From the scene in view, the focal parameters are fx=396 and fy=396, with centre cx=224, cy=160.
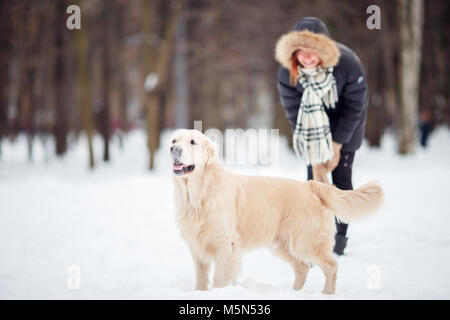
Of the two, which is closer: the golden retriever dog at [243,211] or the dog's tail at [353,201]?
the golden retriever dog at [243,211]

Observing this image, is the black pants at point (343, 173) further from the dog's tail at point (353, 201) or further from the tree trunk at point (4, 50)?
the tree trunk at point (4, 50)

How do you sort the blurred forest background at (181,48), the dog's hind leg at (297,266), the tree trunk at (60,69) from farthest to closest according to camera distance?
the tree trunk at (60,69) < the blurred forest background at (181,48) < the dog's hind leg at (297,266)

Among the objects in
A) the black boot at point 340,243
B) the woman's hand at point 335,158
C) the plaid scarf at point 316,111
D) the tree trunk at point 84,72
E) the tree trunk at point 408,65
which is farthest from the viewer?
the tree trunk at point 408,65

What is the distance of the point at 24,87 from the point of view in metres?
13.9

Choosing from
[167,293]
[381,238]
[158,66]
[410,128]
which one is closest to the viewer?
[167,293]

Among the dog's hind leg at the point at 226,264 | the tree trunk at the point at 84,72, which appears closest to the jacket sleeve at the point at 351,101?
the dog's hind leg at the point at 226,264

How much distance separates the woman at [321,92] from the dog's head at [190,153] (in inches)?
45.6

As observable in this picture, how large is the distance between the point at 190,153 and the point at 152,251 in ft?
5.74

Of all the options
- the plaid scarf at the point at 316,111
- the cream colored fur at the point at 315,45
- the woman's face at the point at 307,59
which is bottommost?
the plaid scarf at the point at 316,111

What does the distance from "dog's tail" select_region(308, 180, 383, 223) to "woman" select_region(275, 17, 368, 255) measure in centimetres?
66

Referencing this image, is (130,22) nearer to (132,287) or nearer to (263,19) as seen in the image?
(263,19)

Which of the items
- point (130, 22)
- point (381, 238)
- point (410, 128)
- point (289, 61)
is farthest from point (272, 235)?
point (130, 22)

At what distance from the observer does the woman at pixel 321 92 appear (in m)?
3.47
